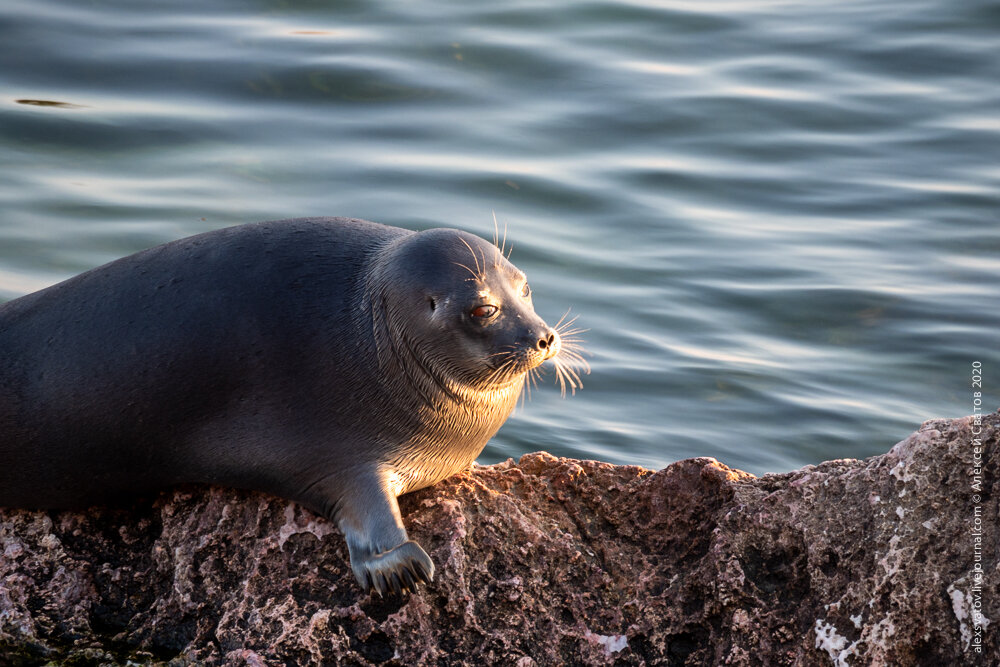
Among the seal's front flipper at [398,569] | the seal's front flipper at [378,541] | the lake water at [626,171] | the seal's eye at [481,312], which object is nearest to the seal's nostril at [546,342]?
the seal's eye at [481,312]

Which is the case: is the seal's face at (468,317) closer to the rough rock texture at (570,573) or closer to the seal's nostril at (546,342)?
the seal's nostril at (546,342)

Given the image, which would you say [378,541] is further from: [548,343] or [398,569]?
[548,343]

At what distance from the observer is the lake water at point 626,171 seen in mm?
8852

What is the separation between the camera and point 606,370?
8867 millimetres

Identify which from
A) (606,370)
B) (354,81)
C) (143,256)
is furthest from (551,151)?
(143,256)

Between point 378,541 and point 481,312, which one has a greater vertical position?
point 481,312

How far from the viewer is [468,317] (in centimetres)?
496

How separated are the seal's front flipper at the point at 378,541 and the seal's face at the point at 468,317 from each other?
1.78ft

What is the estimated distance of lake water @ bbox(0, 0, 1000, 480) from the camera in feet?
29.0

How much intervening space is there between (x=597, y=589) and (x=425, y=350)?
1.09 m

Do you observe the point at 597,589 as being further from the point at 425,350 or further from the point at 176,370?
the point at 176,370

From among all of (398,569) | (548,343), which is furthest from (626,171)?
(398,569)

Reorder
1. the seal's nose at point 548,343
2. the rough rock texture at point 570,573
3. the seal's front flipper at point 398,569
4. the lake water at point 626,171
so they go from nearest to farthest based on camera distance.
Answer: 1. the rough rock texture at point 570,573
2. the seal's front flipper at point 398,569
3. the seal's nose at point 548,343
4. the lake water at point 626,171

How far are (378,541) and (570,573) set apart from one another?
689mm
